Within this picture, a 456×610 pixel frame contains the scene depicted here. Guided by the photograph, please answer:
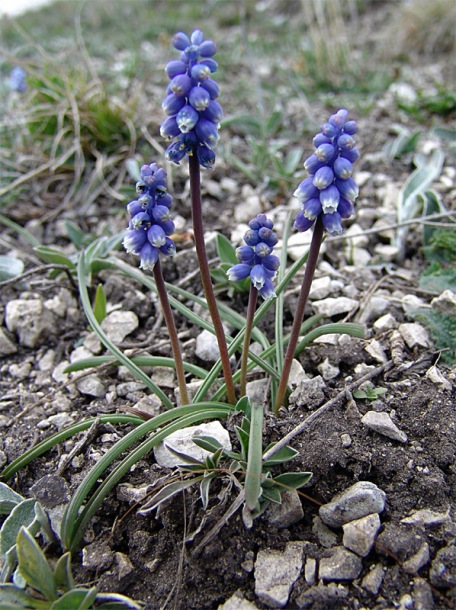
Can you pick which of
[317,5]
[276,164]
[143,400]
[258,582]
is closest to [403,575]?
[258,582]

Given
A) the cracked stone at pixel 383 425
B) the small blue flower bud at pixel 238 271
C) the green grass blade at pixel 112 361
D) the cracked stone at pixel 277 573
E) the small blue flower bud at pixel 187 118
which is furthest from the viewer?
the green grass blade at pixel 112 361

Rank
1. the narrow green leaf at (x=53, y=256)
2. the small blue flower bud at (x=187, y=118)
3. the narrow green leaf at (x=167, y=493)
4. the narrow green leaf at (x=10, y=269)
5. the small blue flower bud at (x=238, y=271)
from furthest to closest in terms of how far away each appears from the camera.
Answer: the narrow green leaf at (x=10, y=269) → the narrow green leaf at (x=53, y=256) → the small blue flower bud at (x=238, y=271) → the narrow green leaf at (x=167, y=493) → the small blue flower bud at (x=187, y=118)

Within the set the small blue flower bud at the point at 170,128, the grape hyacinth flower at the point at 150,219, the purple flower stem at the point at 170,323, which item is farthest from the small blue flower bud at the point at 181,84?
the purple flower stem at the point at 170,323

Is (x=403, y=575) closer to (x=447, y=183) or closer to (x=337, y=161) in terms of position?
(x=337, y=161)

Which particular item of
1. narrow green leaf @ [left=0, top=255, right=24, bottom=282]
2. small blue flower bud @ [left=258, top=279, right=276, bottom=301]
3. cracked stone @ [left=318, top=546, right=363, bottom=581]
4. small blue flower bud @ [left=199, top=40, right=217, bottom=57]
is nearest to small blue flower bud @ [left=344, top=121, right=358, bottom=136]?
small blue flower bud @ [left=199, top=40, right=217, bottom=57]

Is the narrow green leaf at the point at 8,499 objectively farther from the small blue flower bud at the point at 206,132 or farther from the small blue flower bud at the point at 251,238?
the small blue flower bud at the point at 206,132

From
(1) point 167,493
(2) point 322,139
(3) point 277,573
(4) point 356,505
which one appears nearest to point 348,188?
(2) point 322,139

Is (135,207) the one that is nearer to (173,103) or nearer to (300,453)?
(173,103)
